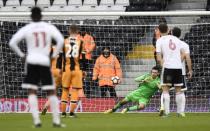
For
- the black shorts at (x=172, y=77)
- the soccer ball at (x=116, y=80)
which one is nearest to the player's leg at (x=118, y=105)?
the soccer ball at (x=116, y=80)

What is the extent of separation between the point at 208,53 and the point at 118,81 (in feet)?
8.73

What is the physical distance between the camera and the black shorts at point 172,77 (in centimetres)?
1555

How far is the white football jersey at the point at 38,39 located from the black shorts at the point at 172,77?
15.1ft

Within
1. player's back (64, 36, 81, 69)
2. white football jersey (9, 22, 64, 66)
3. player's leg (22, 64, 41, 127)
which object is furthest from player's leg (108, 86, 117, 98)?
white football jersey (9, 22, 64, 66)

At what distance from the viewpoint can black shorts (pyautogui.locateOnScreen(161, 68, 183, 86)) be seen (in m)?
15.6

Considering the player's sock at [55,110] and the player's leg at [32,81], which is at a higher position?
the player's leg at [32,81]

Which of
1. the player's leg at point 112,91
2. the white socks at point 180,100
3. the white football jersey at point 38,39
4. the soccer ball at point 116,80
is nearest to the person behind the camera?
the white football jersey at point 38,39

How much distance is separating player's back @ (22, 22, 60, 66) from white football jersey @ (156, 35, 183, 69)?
458 cm

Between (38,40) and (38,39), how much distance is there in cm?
2

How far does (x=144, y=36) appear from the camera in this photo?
20172mm

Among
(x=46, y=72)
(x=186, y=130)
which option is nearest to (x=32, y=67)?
(x=46, y=72)

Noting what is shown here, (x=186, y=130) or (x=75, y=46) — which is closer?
(x=186, y=130)

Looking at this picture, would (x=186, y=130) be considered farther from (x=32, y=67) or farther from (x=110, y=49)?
(x=110, y=49)

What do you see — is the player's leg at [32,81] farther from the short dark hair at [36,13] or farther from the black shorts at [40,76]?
the short dark hair at [36,13]
